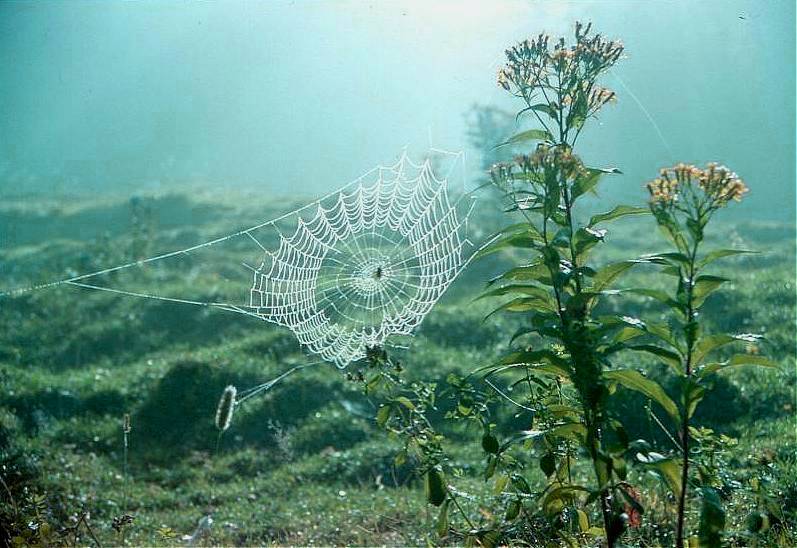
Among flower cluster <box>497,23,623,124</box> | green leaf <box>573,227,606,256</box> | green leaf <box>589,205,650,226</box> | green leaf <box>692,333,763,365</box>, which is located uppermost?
flower cluster <box>497,23,623,124</box>

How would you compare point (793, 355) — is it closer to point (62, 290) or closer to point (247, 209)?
point (62, 290)

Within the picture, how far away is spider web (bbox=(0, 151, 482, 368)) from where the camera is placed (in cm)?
648

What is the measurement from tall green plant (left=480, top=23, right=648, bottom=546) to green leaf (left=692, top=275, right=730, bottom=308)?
273mm

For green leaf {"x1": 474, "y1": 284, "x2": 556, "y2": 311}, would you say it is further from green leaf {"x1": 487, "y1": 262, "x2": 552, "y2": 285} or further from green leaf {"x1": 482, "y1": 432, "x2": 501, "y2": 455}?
green leaf {"x1": 482, "y1": 432, "x2": 501, "y2": 455}

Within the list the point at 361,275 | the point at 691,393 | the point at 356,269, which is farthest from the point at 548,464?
the point at 356,269

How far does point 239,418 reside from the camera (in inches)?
314

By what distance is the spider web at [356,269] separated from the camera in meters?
6.48

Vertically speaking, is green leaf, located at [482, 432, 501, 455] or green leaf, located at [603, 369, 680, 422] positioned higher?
green leaf, located at [603, 369, 680, 422]

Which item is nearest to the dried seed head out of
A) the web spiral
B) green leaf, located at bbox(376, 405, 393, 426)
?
the web spiral

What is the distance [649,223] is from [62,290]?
41.8 ft

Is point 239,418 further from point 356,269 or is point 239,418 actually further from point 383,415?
point 383,415

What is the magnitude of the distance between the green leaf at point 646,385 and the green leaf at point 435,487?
0.99 meters

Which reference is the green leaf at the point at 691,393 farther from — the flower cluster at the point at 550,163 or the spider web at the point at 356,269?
the spider web at the point at 356,269

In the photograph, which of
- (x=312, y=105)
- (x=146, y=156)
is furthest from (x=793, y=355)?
(x=146, y=156)
